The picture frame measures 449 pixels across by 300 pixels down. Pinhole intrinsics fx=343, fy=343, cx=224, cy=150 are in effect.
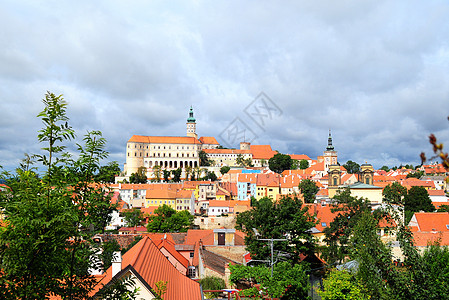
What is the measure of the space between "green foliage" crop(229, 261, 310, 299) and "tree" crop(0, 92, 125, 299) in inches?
303

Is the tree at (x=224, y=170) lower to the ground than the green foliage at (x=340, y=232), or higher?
higher

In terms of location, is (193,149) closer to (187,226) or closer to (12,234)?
(187,226)

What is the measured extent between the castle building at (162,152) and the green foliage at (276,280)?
373 feet

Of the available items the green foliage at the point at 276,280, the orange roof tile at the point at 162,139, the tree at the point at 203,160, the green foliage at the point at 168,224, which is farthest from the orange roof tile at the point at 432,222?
the orange roof tile at the point at 162,139

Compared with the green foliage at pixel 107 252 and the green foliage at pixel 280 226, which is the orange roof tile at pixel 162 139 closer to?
the green foliage at pixel 280 226

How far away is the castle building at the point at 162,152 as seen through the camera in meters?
127

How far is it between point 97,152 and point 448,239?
2767 centimetres

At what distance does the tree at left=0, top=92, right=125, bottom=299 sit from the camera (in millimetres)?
4902

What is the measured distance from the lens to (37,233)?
5.06 meters

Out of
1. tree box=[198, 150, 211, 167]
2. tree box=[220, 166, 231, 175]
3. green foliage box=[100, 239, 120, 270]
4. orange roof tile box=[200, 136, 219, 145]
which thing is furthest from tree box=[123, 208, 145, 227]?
orange roof tile box=[200, 136, 219, 145]

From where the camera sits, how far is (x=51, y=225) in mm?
5168

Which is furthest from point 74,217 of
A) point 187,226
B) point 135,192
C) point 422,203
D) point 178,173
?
point 178,173

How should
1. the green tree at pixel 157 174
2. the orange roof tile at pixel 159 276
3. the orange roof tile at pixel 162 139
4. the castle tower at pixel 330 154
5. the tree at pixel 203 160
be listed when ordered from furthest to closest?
1. the tree at pixel 203 160
2. the orange roof tile at pixel 162 139
3. the castle tower at pixel 330 154
4. the green tree at pixel 157 174
5. the orange roof tile at pixel 159 276

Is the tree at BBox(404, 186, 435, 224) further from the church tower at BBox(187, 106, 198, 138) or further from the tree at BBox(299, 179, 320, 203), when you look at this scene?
the church tower at BBox(187, 106, 198, 138)
